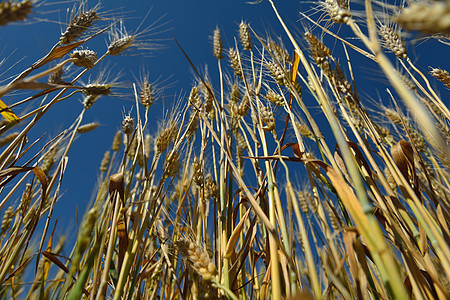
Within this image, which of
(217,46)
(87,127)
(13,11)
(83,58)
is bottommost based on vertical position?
(13,11)

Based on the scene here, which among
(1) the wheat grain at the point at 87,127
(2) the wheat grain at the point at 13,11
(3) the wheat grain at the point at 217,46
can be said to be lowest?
(2) the wheat grain at the point at 13,11

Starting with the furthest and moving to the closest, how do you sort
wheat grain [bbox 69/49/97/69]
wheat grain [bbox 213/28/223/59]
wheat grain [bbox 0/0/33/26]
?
wheat grain [bbox 213/28/223/59] → wheat grain [bbox 69/49/97/69] → wheat grain [bbox 0/0/33/26]

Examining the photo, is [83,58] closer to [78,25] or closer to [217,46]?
[78,25]

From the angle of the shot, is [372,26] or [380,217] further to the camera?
[380,217]

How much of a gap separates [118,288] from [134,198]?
807 mm

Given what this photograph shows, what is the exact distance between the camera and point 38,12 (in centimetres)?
70

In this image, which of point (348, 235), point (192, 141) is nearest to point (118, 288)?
point (348, 235)

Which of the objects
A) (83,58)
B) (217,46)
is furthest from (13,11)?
(217,46)

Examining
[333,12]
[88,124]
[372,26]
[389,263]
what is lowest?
[389,263]

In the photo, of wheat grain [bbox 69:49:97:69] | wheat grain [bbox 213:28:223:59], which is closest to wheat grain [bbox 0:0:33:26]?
wheat grain [bbox 69:49:97:69]

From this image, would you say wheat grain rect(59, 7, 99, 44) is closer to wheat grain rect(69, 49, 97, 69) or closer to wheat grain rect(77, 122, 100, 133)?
wheat grain rect(69, 49, 97, 69)

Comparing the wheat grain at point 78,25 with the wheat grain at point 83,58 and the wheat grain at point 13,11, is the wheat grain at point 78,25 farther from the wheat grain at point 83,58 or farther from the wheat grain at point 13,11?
the wheat grain at point 13,11

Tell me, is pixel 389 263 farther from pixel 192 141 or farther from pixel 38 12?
pixel 192 141

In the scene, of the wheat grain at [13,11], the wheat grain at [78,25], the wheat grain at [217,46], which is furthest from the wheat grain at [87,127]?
the wheat grain at [13,11]
